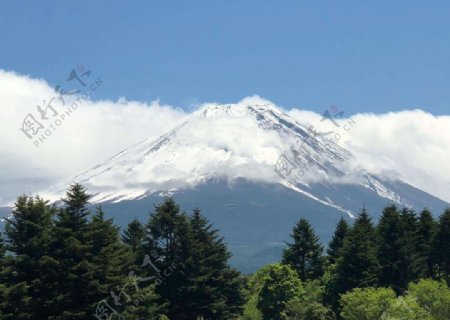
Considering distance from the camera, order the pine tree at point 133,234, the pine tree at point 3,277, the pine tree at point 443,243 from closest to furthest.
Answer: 1. the pine tree at point 3,277
2. the pine tree at point 133,234
3. the pine tree at point 443,243

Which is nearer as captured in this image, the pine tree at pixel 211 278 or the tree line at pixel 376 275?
the tree line at pixel 376 275

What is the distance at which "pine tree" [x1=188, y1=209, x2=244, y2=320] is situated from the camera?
60.6 meters

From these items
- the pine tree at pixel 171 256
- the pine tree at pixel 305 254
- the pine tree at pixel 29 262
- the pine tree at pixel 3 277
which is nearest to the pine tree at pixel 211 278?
the pine tree at pixel 171 256

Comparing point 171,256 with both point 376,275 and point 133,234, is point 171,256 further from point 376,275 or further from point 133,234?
point 376,275

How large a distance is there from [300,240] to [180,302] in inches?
1029

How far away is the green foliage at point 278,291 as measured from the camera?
71375mm

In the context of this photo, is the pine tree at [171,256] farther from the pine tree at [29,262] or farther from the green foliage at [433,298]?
the green foliage at [433,298]

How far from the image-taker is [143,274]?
56562mm

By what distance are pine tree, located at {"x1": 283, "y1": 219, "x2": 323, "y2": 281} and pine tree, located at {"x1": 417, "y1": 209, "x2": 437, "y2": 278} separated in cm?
1201

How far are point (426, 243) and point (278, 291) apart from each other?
670 inches

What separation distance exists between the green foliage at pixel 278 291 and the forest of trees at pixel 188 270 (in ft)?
0.37

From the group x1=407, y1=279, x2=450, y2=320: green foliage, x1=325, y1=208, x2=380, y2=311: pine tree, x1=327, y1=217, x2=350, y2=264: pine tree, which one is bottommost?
x1=407, y1=279, x2=450, y2=320: green foliage

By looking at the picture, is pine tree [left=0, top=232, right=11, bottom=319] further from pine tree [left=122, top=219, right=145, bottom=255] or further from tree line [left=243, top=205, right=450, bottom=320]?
tree line [left=243, top=205, right=450, bottom=320]

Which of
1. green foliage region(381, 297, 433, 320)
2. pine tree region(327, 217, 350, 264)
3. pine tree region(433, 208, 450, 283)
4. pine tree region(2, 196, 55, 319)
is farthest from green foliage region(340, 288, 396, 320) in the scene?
pine tree region(327, 217, 350, 264)
